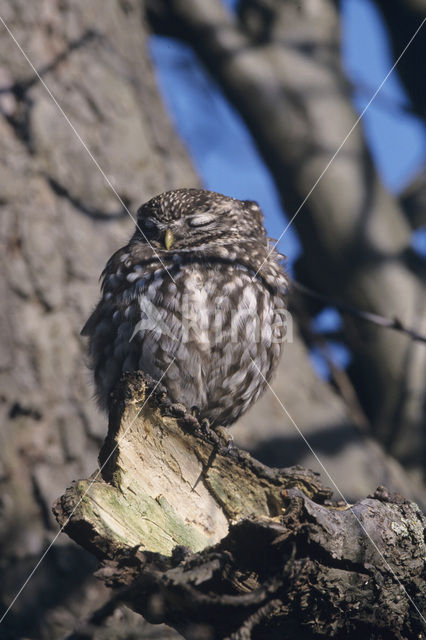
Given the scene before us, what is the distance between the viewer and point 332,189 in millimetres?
4914

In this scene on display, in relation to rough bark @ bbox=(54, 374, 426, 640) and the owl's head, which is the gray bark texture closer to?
the owl's head

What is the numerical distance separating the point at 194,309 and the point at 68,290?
47.6 inches

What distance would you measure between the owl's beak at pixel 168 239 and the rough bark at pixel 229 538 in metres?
1.06

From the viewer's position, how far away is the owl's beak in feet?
9.55

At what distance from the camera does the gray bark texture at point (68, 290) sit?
3414mm

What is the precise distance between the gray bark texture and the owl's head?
78cm

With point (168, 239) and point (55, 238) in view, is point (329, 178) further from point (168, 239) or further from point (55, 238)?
point (168, 239)

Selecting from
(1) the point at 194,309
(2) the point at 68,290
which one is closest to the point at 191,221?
(1) the point at 194,309

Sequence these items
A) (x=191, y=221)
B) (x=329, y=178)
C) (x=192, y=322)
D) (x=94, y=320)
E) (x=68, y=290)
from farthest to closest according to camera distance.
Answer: (x=329, y=178) < (x=68, y=290) < (x=94, y=320) < (x=191, y=221) < (x=192, y=322)

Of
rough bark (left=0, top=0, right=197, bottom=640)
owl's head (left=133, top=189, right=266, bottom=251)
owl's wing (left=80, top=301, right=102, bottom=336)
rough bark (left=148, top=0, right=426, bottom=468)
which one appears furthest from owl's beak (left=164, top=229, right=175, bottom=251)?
rough bark (left=148, top=0, right=426, bottom=468)

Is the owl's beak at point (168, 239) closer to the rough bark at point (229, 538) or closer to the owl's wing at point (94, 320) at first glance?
the owl's wing at point (94, 320)

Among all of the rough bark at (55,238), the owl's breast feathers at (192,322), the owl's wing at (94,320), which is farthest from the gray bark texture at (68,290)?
the owl's breast feathers at (192,322)

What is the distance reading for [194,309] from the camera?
9.29 feet

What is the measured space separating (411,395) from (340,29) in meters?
2.89
